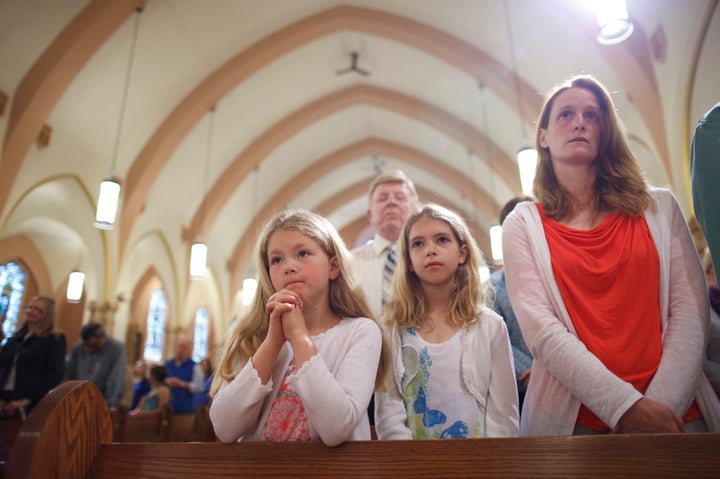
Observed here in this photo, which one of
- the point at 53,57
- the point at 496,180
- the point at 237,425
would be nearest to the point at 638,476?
the point at 237,425

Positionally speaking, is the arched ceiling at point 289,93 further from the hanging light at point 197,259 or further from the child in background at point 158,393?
the child in background at point 158,393

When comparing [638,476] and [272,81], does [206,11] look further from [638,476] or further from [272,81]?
[638,476]

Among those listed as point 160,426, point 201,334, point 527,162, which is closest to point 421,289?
point 527,162

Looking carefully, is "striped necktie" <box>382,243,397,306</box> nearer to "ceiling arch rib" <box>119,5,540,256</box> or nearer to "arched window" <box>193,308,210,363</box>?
"ceiling arch rib" <box>119,5,540,256</box>

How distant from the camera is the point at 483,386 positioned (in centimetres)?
149

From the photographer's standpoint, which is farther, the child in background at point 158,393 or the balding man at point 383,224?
the child in background at point 158,393

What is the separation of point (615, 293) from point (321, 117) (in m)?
9.19

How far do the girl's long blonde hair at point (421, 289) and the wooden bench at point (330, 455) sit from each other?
2.46ft

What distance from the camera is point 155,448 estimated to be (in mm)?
1083

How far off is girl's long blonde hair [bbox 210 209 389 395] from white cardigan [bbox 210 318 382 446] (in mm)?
70

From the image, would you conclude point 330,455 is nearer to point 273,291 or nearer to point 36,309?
point 273,291

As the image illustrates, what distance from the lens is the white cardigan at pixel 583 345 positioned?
1.18 metres

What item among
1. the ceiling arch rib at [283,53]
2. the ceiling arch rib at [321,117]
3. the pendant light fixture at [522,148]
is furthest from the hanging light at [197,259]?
the pendant light fixture at [522,148]

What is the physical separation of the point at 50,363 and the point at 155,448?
11.2 ft
